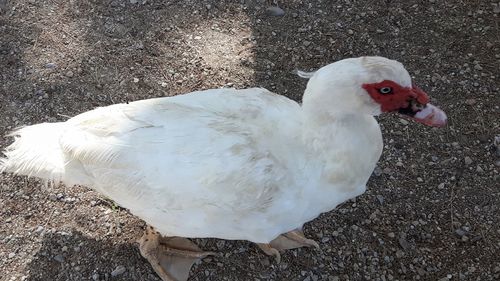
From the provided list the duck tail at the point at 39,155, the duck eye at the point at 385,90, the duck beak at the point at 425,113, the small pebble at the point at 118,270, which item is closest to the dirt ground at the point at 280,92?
the small pebble at the point at 118,270

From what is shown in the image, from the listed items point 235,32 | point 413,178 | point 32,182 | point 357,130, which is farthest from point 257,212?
point 235,32

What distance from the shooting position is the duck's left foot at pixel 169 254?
309cm

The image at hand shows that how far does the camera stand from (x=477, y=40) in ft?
13.0

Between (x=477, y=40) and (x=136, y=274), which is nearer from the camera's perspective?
(x=136, y=274)

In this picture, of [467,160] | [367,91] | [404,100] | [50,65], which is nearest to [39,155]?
[50,65]

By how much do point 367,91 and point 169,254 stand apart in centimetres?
157

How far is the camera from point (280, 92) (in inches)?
151

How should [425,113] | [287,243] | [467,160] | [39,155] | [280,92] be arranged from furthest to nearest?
[280,92]
[467,160]
[287,243]
[39,155]
[425,113]

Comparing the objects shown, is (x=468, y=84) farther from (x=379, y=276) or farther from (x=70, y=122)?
(x=70, y=122)

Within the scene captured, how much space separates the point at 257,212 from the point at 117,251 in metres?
1.12

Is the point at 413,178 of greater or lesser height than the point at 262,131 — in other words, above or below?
below

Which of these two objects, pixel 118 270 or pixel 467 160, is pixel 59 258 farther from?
pixel 467 160

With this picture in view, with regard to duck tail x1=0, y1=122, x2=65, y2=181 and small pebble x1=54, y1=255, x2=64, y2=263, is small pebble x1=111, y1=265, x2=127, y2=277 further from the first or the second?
duck tail x1=0, y1=122, x2=65, y2=181

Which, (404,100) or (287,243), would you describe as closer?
(404,100)
